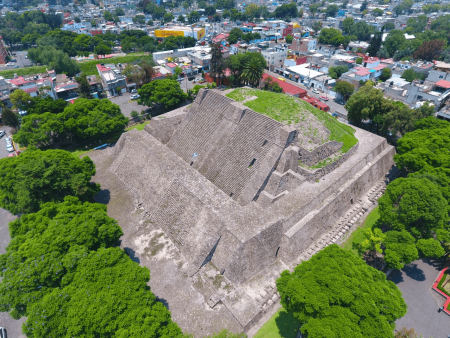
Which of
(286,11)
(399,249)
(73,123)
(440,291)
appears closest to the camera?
(399,249)

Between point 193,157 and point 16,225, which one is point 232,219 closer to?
point 193,157

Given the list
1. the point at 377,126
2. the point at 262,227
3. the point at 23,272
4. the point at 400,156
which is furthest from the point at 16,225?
the point at 377,126

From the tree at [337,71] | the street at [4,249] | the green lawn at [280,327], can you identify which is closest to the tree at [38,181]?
the street at [4,249]

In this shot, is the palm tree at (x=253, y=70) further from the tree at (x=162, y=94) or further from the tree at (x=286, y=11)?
the tree at (x=286, y=11)

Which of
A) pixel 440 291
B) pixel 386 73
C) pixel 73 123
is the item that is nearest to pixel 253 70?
pixel 73 123

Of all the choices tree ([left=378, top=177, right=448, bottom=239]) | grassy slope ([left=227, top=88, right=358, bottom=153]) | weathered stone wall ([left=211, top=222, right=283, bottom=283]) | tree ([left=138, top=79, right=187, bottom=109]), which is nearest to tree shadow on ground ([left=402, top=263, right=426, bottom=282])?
tree ([left=378, top=177, right=448, bottom=239])

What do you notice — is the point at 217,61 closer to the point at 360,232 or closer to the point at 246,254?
the point at 360,232

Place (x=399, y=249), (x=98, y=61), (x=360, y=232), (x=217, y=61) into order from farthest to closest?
(x=98, y=61), (x=217, y=61), (x=360, y=232), (x=399, y=249)

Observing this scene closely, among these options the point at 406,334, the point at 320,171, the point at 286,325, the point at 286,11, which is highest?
the point at 286,11
